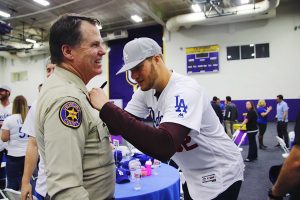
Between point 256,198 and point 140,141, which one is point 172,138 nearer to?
point 140,141

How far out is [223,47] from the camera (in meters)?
13.4

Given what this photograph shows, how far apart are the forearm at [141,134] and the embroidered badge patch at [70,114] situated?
0.60 ft

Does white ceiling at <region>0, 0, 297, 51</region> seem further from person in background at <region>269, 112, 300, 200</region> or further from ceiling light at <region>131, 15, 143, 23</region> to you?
person in background at <region>269, 112, 300, 200</region>

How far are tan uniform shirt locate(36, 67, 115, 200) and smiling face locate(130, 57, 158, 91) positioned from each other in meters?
0.43

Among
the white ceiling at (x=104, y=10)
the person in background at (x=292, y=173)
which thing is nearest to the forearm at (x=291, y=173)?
the person in background at (x=292, y=173)

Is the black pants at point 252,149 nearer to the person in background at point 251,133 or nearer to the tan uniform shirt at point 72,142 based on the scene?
the person in background at point 251,133

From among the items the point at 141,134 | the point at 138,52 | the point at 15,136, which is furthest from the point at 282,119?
the point at 141,134

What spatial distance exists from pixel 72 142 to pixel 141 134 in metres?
0.36

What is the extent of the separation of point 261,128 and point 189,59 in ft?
21.8

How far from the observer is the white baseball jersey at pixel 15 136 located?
3.73m

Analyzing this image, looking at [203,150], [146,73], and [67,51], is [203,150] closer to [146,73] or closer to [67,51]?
[146,73]

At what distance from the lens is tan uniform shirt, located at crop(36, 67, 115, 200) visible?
1010 mm

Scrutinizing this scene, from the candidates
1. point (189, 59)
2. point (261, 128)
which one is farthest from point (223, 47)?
point (261, 128)

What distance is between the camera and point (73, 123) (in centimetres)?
106
